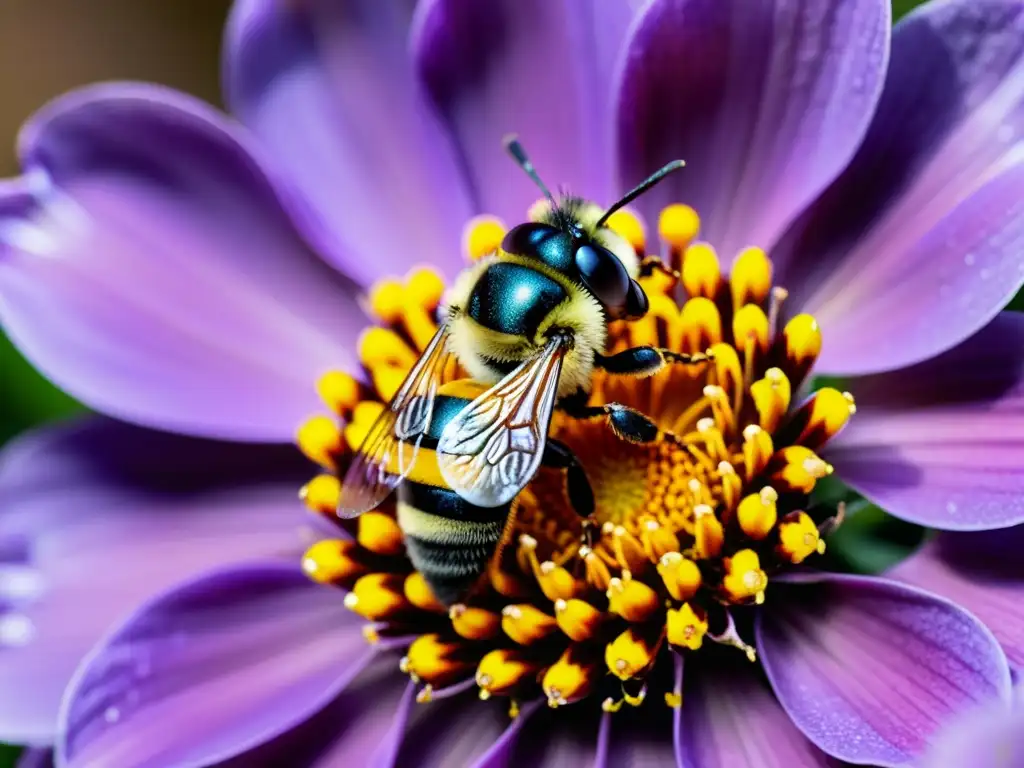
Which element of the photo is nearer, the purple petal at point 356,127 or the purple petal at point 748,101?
the purple petal at point 748,101

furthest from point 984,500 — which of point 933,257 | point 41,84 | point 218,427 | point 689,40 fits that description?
point 41,84

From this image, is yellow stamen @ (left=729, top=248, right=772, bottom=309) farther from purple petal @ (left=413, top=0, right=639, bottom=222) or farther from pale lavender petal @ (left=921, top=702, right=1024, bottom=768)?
pale lavender petal @ (left=921, top=702, right=1024, bottom=768)

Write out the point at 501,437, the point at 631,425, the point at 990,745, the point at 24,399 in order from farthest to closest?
1. the point at 24,399
2. the point at 631,425
3. the point at 501,437
4. the point at 990,745

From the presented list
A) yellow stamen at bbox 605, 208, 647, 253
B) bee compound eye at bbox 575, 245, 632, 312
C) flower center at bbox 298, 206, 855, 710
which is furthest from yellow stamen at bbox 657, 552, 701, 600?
yellow stamen at bbox 605, 208, 647, 253

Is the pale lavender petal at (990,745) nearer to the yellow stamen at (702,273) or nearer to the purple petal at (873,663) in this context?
the purple petal at (873,663)

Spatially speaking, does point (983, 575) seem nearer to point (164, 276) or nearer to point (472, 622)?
point (472, 622)

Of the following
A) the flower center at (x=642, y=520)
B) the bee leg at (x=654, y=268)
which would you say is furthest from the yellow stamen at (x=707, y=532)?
the bee leg at (x=654, y=268)

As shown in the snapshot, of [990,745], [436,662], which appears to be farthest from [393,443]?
[990,745]

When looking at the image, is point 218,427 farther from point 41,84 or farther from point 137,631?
point 41,84
